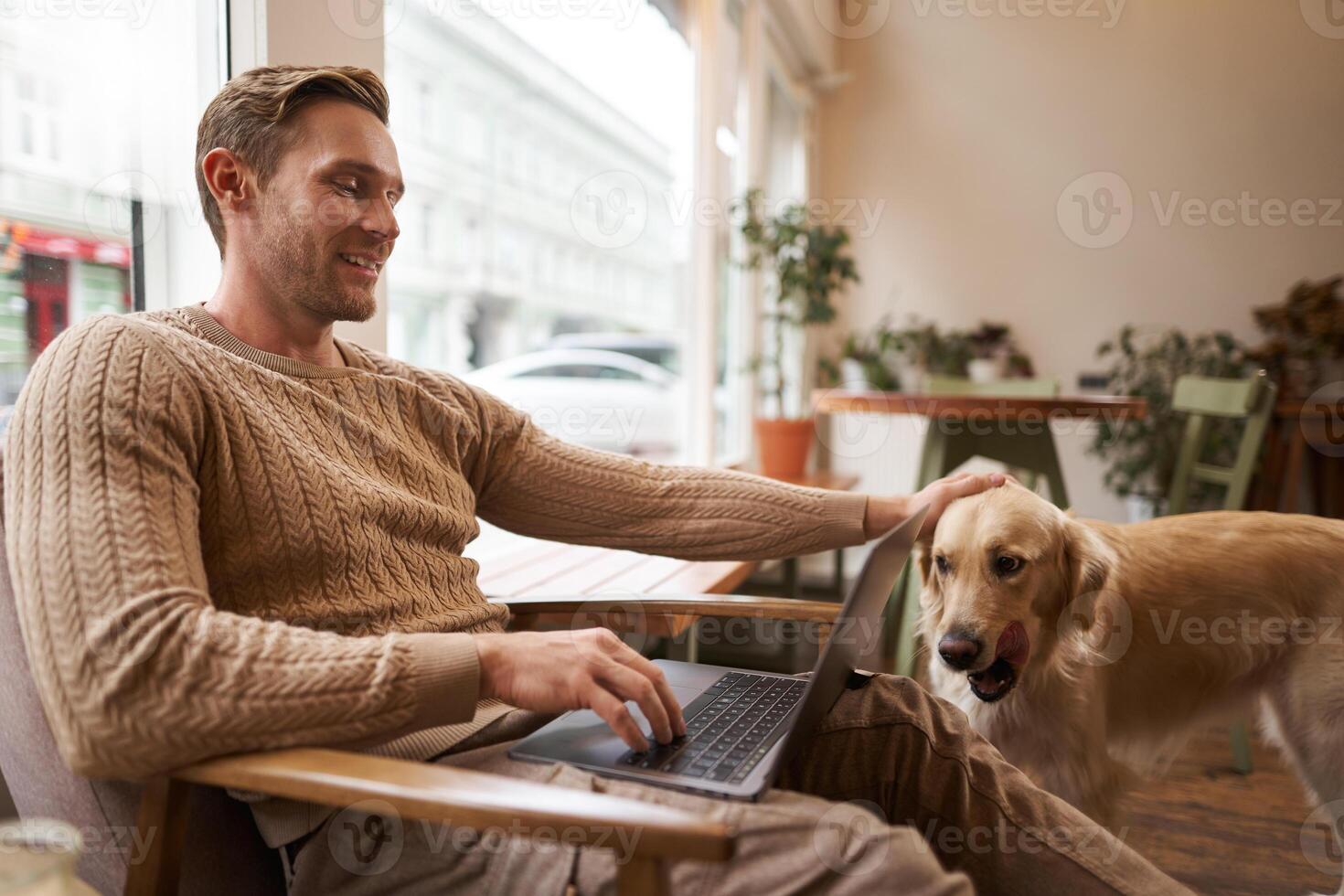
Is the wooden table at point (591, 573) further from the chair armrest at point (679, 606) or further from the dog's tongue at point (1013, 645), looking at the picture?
the dog's tongue at point (1013, 645)

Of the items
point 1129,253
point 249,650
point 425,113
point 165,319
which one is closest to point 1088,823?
point 249,650

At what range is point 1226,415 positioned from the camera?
250cm

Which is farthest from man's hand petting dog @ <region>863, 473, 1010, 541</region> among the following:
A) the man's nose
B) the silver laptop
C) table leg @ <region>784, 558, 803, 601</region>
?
table leg @ <region>784, 558, 803, 601</region>

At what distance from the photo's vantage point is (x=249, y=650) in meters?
0.78

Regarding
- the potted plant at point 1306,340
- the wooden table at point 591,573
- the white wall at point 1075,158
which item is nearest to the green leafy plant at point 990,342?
the white wall at point 1075,158

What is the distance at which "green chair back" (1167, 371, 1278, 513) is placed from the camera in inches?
94.3

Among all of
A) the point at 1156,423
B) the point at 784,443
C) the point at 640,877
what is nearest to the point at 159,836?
the point at 640,877

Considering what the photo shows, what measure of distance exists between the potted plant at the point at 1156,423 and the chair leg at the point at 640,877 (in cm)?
452

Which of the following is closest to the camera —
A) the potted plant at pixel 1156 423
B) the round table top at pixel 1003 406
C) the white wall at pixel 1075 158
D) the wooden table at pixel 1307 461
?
the round table top at pixel 1003 406

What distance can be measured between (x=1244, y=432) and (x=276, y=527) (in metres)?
2.61

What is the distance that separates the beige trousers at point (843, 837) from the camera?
800mm

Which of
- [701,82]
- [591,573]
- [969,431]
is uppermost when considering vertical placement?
[701,82]

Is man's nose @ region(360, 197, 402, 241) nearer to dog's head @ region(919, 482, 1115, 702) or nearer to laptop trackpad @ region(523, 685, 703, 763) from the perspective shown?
laptop trackpad @ region(523, 685, 703, 763)

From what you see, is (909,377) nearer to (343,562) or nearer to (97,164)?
(97,164)
